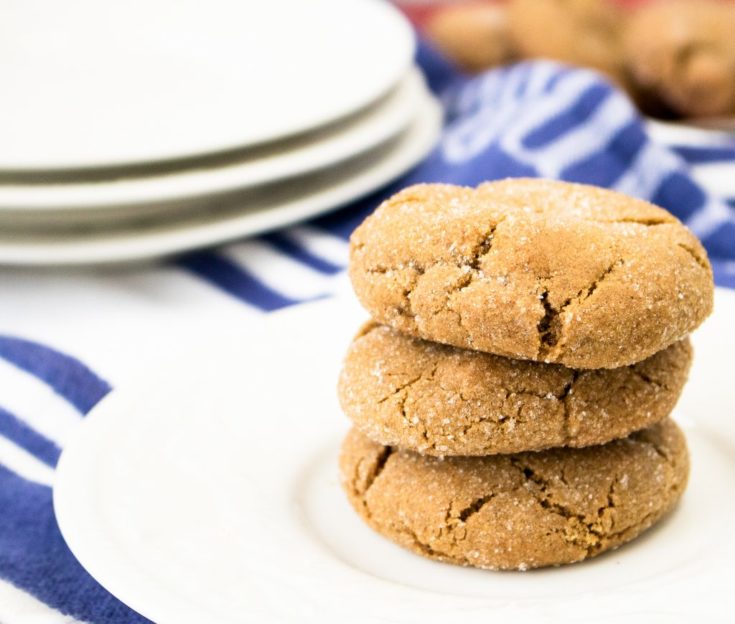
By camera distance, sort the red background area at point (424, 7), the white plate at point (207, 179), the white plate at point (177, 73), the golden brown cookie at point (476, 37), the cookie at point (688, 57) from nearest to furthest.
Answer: the white plate at point (207, 179) → the white plate at point (177, 73) → the cookie at point (688, 57) → the golden brown cookie at point (476, 37) → the red background area at point (424, 7)

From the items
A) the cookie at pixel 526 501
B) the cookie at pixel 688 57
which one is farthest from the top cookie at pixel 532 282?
the cookie at pixel 688 57

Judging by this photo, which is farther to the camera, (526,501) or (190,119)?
(190,119)

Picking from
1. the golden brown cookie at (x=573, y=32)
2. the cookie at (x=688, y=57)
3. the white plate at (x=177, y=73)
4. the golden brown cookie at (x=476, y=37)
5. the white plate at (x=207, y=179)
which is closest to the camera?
the white plate at (x=207, y=179)

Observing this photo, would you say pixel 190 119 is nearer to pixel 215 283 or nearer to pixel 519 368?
pixel 215 283

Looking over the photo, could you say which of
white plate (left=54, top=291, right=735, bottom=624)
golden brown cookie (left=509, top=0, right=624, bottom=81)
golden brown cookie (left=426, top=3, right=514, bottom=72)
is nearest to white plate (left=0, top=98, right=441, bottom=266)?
white plate (left=54, top=291, right=735, bottom=624)

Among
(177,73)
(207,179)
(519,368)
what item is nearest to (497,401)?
(519,368)

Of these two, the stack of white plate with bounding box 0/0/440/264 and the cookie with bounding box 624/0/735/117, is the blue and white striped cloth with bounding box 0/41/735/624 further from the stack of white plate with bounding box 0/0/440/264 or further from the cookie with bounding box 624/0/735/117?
the cookie with bounding box 624/0/735/117

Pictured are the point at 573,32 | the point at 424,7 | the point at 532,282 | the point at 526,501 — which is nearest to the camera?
the point at 532,282

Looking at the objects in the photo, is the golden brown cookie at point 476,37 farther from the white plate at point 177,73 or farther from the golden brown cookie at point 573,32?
the white plate at point 177,73
